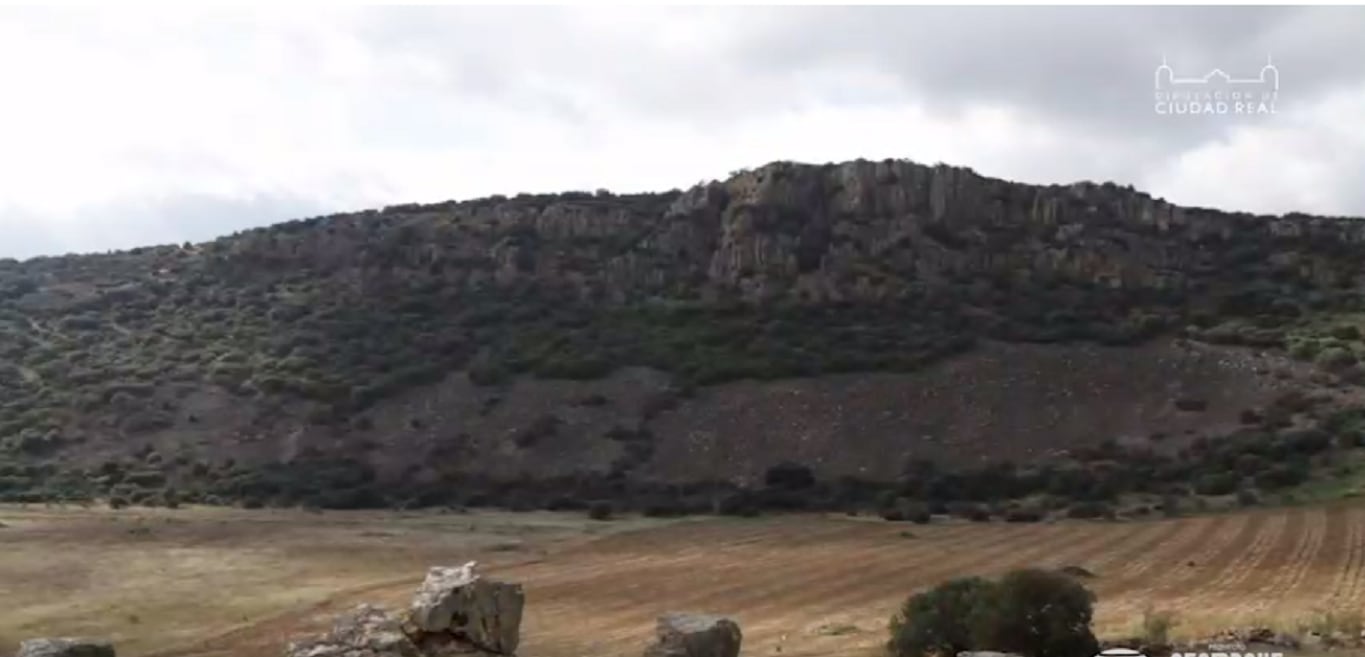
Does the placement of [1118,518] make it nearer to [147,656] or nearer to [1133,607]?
[1133,607]

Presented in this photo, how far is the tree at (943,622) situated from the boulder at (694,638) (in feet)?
7.16

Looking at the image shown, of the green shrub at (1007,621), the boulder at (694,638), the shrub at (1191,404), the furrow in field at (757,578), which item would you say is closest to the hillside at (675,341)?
the shrub at (1191,404)

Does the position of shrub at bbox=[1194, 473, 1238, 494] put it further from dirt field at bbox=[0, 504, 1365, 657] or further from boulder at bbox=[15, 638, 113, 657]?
boulder at bbox=[15, 638, 113, 657]

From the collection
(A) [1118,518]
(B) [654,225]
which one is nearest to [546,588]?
(A) [1118,518]

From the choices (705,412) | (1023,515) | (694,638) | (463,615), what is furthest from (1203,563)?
(705,412)

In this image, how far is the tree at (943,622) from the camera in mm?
17062

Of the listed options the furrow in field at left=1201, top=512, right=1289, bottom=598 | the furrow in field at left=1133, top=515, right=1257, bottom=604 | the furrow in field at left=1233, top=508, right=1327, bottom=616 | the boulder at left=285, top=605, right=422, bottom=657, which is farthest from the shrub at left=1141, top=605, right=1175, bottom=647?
the boulder at left=285, top=605, right=422, bottom=657

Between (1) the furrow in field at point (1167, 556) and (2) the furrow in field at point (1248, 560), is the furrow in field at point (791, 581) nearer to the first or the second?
(1) the furrow in field at point (1167, 556)

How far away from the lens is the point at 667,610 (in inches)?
992

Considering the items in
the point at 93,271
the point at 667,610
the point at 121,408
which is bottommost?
the point at 667,610

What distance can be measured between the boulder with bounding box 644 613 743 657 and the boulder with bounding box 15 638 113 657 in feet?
22.6

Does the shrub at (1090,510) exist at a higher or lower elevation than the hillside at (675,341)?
lower

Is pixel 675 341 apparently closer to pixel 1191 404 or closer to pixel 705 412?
pixel 705 412

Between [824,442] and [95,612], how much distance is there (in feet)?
104
